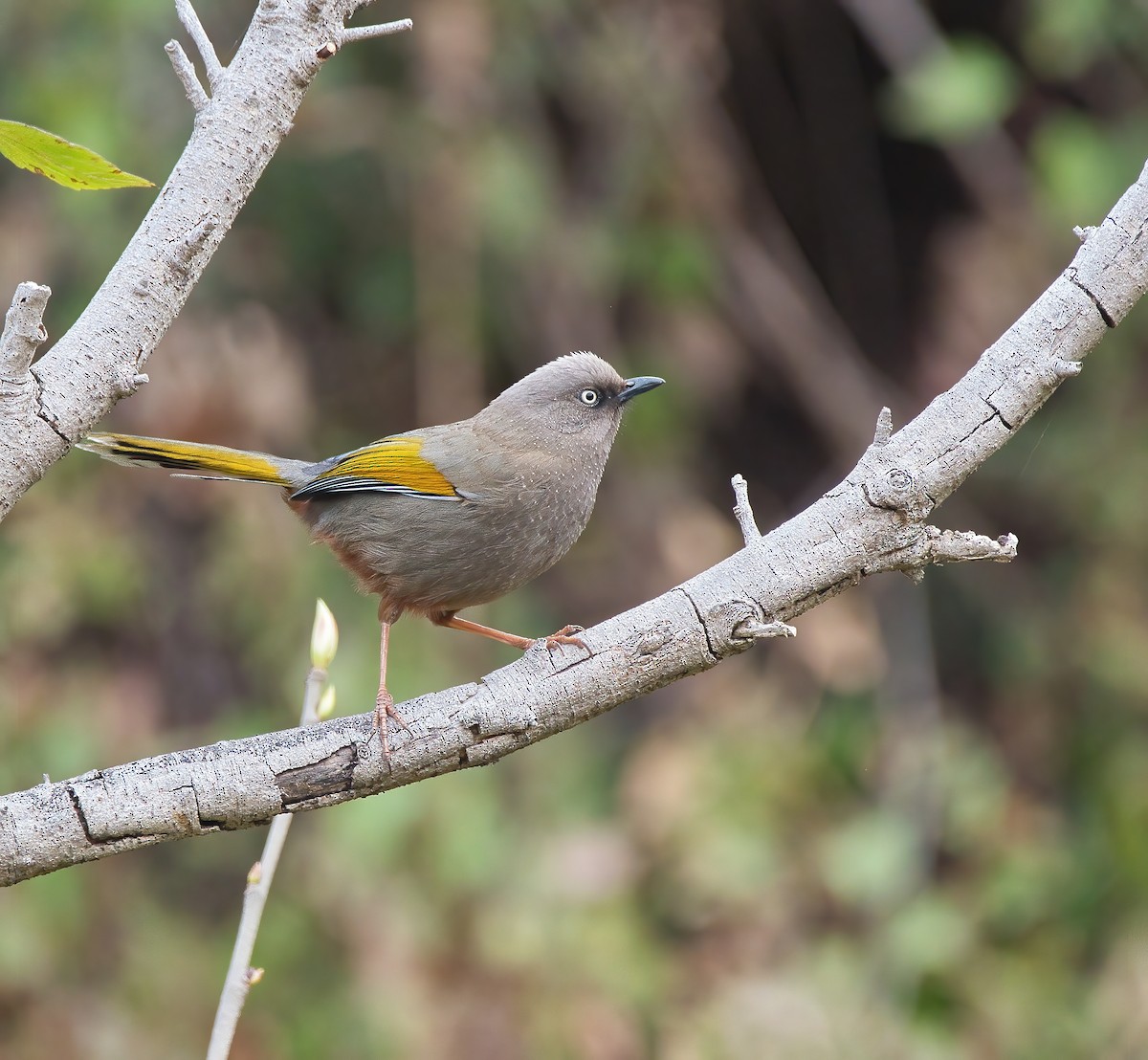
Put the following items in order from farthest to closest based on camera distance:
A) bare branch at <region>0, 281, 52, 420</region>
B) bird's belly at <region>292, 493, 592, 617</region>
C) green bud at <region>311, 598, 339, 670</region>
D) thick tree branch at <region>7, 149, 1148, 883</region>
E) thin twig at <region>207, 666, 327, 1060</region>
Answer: bird's belly at <region>292, 493, 592, 617</region>, green bud at <region>311, 598, 339, 670</region>, thick tree branch at <region>7, 149, 1148, 883</region>, thin twig at <region>207, 666, 327, 1060</region>, bare branch at <region>0, 281, 52, 420</region>

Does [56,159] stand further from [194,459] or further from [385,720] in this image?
[194,459]

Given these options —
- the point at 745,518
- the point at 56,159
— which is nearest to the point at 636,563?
the point at 745,518

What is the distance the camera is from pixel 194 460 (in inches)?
140

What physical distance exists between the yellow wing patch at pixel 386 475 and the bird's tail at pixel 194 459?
83mm

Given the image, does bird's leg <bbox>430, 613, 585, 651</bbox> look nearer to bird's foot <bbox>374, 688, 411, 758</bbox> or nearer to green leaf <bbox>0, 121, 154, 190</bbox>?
bird's foot <bbox>374, 688, 411, 758</bbox>

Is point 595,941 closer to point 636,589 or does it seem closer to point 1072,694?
point 636,589

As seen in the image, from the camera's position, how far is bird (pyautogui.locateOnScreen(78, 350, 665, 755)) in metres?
3.54

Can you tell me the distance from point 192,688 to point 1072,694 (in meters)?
3.94

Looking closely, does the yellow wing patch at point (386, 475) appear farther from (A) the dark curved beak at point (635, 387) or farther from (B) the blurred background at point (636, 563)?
(B) the blurred background at point (636, 563)

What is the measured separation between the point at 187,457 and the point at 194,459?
0.03m

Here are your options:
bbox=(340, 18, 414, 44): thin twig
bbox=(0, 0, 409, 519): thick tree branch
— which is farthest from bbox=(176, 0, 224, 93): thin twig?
bbox=(340, 18, 414, 44): thin twig

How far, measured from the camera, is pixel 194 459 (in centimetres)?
356

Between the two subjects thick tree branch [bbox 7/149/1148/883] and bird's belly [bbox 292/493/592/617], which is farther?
bird's belly [bbox 292/493/592/617]

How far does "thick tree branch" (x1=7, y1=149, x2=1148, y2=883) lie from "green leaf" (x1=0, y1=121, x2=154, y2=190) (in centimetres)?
94
